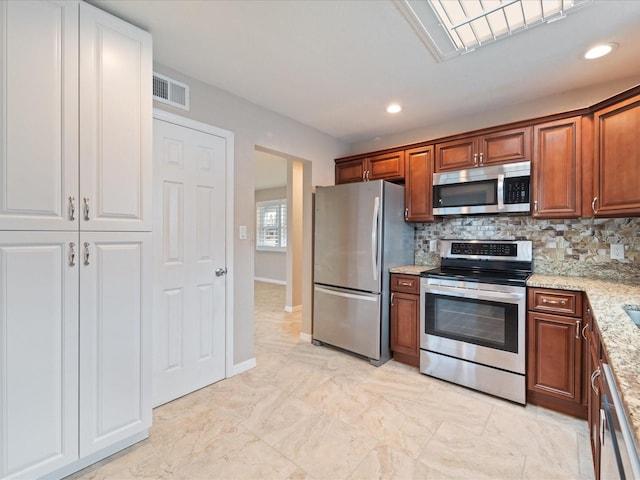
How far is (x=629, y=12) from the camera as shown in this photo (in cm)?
159

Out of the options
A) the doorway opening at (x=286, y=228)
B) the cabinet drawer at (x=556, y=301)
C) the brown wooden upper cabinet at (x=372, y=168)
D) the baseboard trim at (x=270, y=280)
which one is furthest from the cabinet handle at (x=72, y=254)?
the baseboard trim at (x=270, y=280)

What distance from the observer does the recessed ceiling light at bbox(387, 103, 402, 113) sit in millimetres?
2781

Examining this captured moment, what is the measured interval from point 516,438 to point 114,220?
8.80ft

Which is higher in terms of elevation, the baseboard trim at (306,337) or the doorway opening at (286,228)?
the doorway opening at (286,228)

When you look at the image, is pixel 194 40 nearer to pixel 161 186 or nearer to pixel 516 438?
pixel 161 186

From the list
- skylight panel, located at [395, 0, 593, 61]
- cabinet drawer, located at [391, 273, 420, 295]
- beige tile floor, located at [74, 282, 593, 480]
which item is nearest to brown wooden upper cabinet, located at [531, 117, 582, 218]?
skylight panel, located at [395, 0, 593, 61]

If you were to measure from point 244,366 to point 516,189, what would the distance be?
2776mm

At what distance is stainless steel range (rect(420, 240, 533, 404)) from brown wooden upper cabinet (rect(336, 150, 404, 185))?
1046 millimetres

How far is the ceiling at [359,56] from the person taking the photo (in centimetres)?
164

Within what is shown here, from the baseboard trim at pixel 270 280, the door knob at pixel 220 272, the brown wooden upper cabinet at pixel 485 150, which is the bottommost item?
the baseboard trim at pixel 270 280

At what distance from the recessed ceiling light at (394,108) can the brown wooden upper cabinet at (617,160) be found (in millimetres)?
1435

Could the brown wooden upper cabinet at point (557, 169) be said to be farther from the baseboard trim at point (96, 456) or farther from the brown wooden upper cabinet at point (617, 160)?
the baseboard trim at point (96, 456)

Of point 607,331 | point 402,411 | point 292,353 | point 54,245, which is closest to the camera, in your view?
point 607,331

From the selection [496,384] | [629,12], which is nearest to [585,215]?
[629,12]
